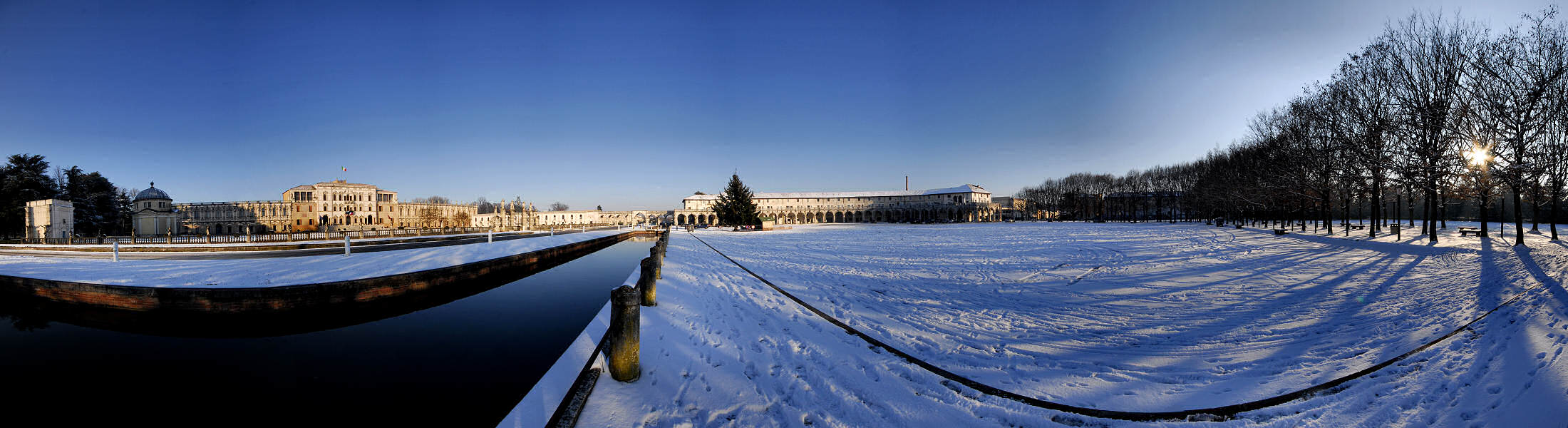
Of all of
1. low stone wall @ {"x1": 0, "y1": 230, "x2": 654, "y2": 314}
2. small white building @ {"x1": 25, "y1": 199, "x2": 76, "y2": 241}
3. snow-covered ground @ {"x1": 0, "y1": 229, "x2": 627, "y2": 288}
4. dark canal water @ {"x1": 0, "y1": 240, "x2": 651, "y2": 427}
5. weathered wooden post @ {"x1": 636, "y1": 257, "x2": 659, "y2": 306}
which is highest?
small white building @ {"x1": 25, "y1": 199, "x2": 76, "y2": 241}

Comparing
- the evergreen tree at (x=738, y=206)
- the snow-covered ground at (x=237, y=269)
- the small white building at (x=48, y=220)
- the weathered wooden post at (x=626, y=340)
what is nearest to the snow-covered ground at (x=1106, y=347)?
the weathered wooden post at (x=626, y=340)

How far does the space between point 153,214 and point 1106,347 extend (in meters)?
74.8

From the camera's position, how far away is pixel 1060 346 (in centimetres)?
500

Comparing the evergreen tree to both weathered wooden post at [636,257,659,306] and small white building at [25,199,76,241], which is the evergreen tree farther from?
small white building at [25,199,76,241]

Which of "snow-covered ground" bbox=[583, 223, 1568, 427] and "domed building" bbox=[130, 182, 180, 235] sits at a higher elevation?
"domed building" bbox=[130, 182, 180, 235]

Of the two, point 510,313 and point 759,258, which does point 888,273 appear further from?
point 510,313

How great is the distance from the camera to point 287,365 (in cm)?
695

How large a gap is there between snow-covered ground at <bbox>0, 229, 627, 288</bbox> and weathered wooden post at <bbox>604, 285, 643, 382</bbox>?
36.2ft

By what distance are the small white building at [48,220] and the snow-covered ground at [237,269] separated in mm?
21022

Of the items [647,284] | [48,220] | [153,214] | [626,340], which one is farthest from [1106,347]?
[153,214]

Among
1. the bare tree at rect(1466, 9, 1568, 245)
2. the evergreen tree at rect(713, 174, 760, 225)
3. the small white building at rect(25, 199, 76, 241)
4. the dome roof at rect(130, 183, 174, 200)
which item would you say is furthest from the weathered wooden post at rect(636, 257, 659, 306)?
the dome roof at rect(130, 183, 174, 200)

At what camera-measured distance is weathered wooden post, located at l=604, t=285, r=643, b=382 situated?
12.5ft

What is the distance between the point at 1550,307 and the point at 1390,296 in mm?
1389

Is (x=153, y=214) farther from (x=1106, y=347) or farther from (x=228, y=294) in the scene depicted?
(x=1106, y=347)
